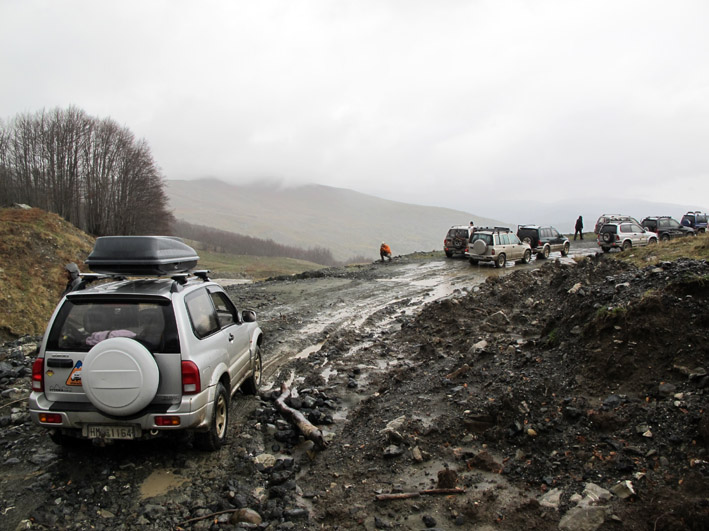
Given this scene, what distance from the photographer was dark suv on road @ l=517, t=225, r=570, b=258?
2736 cm

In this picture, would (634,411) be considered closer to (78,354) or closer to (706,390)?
(706,390)

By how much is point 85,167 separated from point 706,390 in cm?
6381

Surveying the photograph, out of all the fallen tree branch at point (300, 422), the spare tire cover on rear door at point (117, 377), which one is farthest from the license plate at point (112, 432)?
the fallen tree branch at point (300, 422)

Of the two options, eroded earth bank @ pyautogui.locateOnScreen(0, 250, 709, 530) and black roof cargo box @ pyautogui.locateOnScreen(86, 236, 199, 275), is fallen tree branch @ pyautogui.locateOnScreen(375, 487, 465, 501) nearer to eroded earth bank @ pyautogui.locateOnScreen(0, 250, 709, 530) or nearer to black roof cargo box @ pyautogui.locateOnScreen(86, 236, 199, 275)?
eroded earth bank @ pyautogui.locateOnScreen(0, 250, 709, 530)

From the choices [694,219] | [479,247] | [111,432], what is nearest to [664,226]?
[694,219]

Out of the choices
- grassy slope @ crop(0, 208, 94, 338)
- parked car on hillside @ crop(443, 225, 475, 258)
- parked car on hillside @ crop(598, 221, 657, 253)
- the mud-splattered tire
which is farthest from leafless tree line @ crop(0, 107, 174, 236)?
the mud-splattered tire

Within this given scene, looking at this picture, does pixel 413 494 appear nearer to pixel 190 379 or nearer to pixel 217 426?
pixel 217 426

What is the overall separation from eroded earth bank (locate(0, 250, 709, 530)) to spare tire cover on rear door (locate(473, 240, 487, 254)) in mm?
15419

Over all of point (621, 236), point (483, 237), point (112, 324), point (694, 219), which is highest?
point (694, 219)

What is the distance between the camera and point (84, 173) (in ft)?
182

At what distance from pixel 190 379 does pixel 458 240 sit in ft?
85.7

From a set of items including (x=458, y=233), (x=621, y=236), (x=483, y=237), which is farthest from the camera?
(x=458, y=233)

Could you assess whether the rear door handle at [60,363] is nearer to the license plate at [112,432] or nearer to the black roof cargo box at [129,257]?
the license plate at [112,432]

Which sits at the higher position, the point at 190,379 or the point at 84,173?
the point at 84,173
